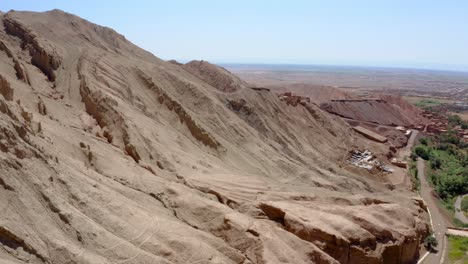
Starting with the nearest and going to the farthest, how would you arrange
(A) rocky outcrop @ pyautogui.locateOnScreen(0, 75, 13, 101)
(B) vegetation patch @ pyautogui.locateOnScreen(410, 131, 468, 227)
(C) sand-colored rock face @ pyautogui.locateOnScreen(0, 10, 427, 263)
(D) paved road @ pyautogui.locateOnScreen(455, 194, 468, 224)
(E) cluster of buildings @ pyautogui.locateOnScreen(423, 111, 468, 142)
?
A: (C) sand-colored rock face @ pyautogui.locateOnScreen(0, 10, 427, 263), (A) rocky outcrop @ pyautogui.locateOnScreen(0, 75, 13, 101), (D) paved road @ pyautogui.locateOnScreen(455, 194, 468, 224), (B) vegetation patch @ pyautogui.locateOnScreen(410, 131, 468, 227), (E) cluster of buildings @ pyautogui.locateOnScreen(423, 111, 468, 142)

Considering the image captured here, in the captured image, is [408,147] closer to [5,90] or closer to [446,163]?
[446,163]

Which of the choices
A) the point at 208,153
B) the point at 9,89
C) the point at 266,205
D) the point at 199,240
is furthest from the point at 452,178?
the point at 9,89

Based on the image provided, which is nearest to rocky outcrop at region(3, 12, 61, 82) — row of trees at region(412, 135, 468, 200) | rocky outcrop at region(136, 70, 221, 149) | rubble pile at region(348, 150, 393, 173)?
rocky outcrop at region(136, 70, 221, 149)

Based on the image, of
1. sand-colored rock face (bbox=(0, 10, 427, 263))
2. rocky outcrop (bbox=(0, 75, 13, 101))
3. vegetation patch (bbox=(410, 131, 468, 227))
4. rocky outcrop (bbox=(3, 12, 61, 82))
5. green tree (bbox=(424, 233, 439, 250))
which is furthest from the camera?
vegetation patch (bbox=(410, 131, 468, 227))

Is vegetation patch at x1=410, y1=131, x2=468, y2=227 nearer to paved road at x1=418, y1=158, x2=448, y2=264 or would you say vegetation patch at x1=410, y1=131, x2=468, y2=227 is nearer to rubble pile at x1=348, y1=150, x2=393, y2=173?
paved road at x1=418, y1=158, x2=448, y2=264

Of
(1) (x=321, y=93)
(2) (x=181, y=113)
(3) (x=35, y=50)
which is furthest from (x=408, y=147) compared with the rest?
(3) (x=35, y=50)
